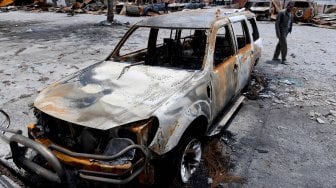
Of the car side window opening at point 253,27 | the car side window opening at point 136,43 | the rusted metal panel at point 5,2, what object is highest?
the rusted metal panel at point 5,2

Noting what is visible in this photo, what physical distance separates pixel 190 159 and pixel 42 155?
5.33 ft

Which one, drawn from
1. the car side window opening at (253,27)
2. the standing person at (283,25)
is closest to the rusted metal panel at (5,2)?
the standing person at (283,25)

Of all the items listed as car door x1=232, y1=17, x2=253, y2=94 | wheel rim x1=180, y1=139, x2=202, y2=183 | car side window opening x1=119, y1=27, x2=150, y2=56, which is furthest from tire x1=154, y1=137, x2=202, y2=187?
car side window opening x1=119, y1=27, x2=150, y2=56

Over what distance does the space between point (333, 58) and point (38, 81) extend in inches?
333

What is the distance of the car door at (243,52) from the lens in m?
4.70

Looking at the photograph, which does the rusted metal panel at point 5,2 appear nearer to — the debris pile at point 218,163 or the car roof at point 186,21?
the car roof at point 186,21

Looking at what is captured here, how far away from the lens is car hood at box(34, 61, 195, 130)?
2.70 metres

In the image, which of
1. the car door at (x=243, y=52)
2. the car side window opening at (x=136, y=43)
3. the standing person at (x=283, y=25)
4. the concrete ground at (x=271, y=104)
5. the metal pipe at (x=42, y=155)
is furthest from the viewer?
the car side window opening at (x=136, y=43)

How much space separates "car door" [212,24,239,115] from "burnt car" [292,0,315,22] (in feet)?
52.4

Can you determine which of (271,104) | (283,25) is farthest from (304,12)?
(271,104)

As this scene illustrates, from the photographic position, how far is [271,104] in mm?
5684

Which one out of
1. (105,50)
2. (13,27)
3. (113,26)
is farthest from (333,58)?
(13,27)

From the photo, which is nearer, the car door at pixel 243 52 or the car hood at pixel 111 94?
the car hood at pixel 111 94

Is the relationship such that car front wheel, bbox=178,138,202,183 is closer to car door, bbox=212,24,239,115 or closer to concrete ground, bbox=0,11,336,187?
concrete ground, bbox=0,11,336,187
